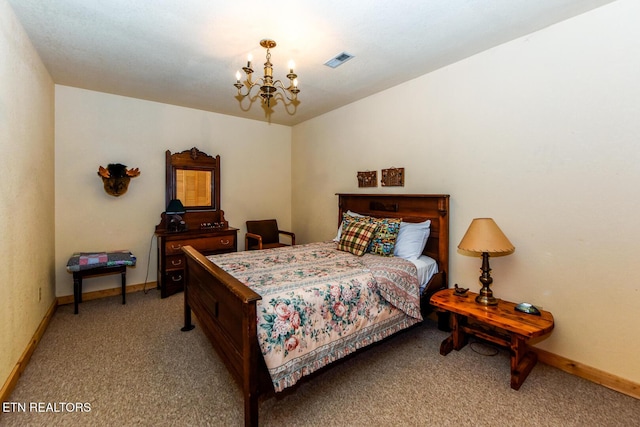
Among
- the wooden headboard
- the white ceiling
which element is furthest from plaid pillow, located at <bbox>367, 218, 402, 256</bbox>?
the white ceiling

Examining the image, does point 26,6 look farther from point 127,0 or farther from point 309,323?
point 309,323

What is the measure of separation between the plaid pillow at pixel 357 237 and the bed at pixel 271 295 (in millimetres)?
112

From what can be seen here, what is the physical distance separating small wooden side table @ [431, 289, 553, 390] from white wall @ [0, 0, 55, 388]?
3.12m

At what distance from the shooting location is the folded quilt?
3.26 m

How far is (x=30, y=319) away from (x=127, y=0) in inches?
102

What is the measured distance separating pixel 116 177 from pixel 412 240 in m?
3.67

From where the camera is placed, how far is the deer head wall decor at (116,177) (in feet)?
12.2

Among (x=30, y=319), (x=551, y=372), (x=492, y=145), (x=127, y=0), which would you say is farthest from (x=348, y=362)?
(x=127, y=0)

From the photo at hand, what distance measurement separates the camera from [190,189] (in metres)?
4.40

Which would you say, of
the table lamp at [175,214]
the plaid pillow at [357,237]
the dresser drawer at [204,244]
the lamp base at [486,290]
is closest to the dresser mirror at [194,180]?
the table lamp at [175,214]

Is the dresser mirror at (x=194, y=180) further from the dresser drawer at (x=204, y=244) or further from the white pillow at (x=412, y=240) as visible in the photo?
the white pillow at (x=412, y=240)

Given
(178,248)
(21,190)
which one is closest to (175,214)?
(178,248)

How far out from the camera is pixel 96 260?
133 inches

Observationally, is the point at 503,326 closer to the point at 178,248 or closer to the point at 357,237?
the point at 357,237
